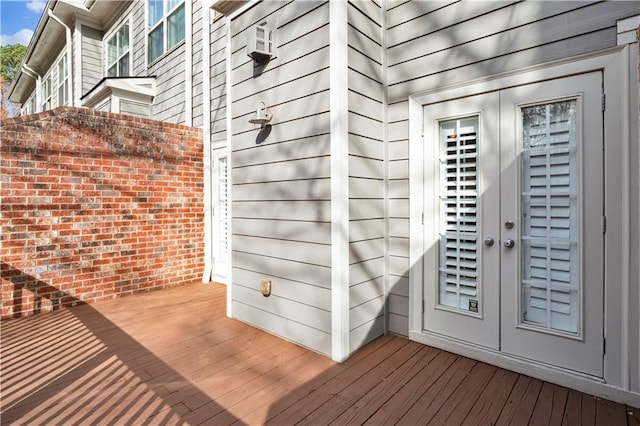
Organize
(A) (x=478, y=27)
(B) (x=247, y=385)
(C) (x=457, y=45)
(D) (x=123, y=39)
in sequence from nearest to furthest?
(B) (x=247, y=385) < (A) (x=478, y=27) < (C) (x=457, y=45) < (D) (x=123, y=39)

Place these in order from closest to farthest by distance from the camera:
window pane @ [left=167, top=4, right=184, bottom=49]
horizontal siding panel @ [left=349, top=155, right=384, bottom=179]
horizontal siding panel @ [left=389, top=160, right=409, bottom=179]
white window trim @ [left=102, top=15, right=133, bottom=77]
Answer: horizontal siding panel @ [left=349, top=155, right=384, bottom=179]
horizontal siding panel @ [left=389, top=160, right=409, bottom=179]
window pane @ [left=167, top=4, right=184, bottom=49]
white window trim @ [left=102, top=15, right=133, bottom=77]

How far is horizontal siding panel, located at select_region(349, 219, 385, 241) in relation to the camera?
2686mm

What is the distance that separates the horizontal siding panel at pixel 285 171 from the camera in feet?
8.87

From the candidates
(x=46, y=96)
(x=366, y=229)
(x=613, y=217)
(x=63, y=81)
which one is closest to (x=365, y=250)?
(x=366, y=229)

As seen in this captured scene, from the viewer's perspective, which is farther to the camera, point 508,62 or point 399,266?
point 399,266

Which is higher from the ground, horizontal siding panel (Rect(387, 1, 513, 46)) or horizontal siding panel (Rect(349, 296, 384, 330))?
horizontal siding panel (Rect(387, 1, 513, 46))

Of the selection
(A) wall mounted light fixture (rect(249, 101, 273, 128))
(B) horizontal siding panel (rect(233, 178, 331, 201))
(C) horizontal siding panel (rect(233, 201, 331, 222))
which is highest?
(A) wall mounted light fixture (rect(249, 101, 273, 128))

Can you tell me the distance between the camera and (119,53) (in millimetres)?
7336

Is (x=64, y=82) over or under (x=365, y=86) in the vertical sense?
over

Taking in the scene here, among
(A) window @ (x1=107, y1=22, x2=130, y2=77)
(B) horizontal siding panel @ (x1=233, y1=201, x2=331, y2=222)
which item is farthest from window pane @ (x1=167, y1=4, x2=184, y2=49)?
(B) horizontal siding panel @ (x1=233, y1=201, x2=331, y2=222)

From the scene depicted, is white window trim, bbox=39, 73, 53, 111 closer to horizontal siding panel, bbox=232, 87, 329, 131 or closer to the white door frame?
horizontal siding panel, bbox=232, 87, 329, 131

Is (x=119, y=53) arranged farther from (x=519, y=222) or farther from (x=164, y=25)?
(x=519, y=222)

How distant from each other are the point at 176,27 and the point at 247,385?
5.78 metres

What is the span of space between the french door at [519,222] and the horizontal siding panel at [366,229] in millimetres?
379
